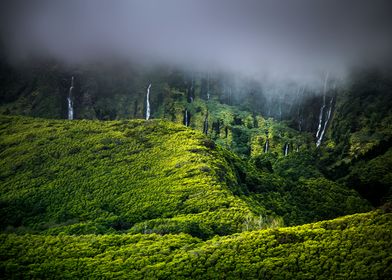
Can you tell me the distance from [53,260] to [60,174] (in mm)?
63986

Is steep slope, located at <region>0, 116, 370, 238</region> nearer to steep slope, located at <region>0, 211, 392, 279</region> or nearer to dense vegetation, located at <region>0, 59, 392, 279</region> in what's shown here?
dense vegetation, located at <region>0, 59, 392, 279</region>

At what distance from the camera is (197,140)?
7210 inches

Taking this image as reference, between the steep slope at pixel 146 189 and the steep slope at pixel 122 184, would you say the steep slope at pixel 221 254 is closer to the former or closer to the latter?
the steep slope at pixel 146 189

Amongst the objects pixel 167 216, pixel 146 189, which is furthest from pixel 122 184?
pixel 167 216

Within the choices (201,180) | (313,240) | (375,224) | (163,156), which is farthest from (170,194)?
(375,224)

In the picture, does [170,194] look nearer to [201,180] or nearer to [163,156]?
[201,180]

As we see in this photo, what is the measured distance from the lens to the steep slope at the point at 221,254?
278 feet

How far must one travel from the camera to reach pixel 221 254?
316 ft

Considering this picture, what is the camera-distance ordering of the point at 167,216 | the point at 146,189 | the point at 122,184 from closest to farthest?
the point at 167,216 → the point at 146,189 → the point at 122,184

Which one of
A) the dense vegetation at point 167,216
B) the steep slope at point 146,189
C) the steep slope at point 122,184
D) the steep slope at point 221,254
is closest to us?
the steep slope at point 221,254

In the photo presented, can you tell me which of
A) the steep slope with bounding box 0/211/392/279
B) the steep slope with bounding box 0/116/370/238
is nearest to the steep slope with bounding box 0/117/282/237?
the steep slope with bounding box 0/116/370/238

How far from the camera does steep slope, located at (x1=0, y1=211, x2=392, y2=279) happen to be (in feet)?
278

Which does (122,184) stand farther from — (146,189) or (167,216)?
(167,216)

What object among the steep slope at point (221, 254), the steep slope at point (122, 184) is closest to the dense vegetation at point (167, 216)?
the steep slope at point (221, 254)
